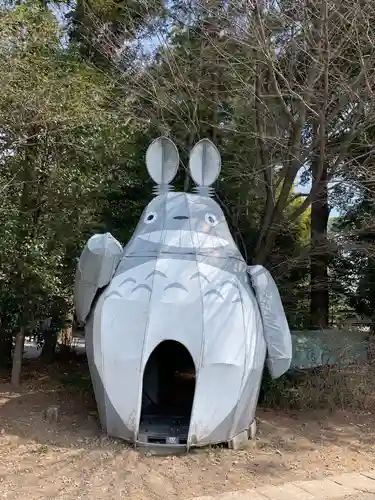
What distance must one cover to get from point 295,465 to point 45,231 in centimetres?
583

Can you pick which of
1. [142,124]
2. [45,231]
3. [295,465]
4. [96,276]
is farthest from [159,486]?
[142,124]

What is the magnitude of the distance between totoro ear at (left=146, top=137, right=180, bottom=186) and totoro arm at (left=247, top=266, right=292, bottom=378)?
1940mm

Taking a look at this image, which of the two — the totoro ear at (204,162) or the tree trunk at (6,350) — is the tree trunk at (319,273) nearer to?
the totoro ear at (204,162)

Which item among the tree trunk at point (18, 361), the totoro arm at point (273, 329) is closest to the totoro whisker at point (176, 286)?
the totoro arm at point (273, 329)

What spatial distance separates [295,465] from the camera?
6.36 m

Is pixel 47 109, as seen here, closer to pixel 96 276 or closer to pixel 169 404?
pixel 96 276

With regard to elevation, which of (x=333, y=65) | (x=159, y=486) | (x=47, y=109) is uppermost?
(x=333, y=65)

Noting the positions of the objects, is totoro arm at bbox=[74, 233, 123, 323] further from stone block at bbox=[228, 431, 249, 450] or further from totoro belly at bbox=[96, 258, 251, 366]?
stone block at bbox=[228, 431, 249, 450]

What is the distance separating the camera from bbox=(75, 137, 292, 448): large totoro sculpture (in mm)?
6105

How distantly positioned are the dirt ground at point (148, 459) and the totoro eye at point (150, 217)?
2675mm

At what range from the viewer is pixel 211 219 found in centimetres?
749

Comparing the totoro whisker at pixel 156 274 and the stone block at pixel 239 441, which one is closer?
the stone block at pixel 239 441

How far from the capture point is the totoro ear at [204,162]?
7.68 metres

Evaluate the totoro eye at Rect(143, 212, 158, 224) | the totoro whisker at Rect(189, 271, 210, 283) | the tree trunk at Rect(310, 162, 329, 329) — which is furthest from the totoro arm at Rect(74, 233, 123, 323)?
the tree trunk at Rect(310, 162, 329, 329)
